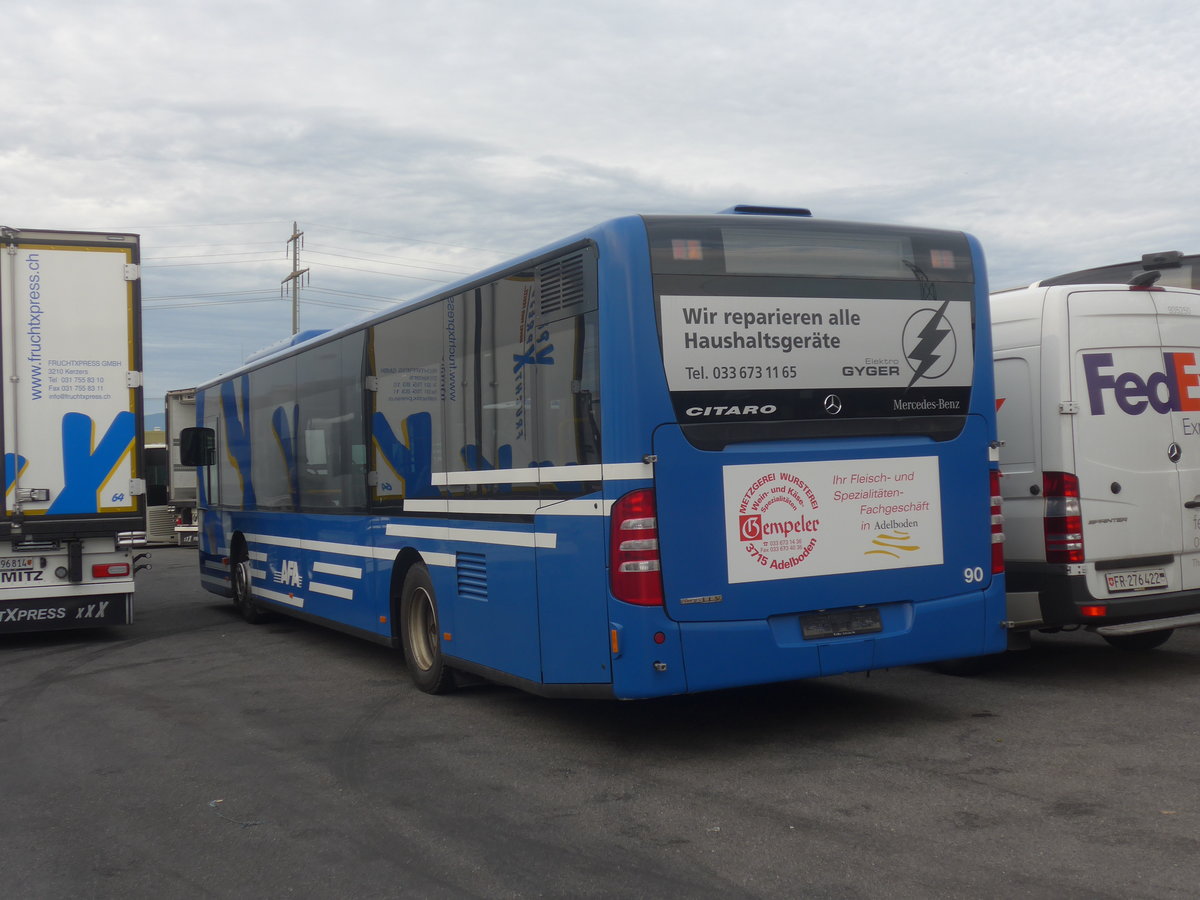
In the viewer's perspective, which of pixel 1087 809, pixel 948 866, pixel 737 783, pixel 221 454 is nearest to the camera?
pixel 948 866

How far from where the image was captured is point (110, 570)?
12.4 meters

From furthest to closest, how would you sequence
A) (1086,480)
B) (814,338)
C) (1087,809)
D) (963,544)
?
(1086,480)
(963,544)
(814,338)
(1087,809)

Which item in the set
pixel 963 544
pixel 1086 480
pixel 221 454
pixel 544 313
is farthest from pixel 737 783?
pixel 221 454

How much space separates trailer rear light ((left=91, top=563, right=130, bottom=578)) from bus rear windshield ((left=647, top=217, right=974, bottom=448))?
314 inches

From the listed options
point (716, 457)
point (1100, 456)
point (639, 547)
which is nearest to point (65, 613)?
point (639, 547)

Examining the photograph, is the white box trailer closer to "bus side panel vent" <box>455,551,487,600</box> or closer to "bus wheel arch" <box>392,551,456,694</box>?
"bus wheel arch" <box>392,551,456,694</box>

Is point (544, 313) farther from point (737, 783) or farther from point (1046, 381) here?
point (1046, 381)

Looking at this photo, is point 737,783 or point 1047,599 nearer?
point 737,783

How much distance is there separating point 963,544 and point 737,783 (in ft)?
7.17

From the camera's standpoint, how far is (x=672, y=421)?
6.51 meters

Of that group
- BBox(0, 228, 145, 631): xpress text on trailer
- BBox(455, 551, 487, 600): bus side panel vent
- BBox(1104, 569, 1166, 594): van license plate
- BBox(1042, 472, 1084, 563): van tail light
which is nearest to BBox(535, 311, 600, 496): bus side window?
BBox(455, 551, 487, 600): bus side panel vent

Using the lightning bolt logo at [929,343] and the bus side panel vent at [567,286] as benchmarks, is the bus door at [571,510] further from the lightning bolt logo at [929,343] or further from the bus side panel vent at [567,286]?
the lightning bolt logo at [929,343]

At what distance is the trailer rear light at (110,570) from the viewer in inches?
486

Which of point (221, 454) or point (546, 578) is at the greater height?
point (221, 454)
